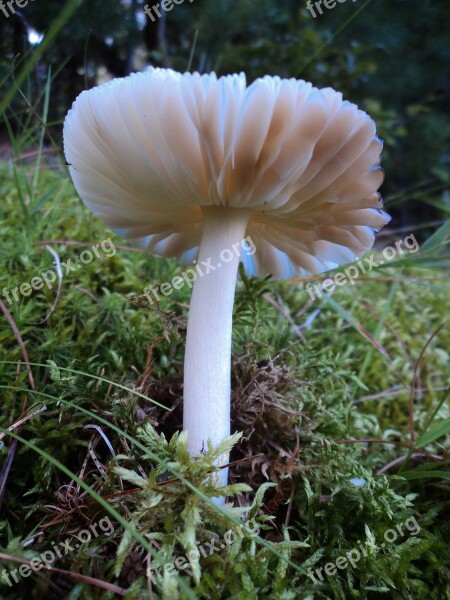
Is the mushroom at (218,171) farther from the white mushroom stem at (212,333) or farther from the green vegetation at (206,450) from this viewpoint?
the green vegetation at (206,450)

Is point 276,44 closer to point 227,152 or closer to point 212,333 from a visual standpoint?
point 227,152

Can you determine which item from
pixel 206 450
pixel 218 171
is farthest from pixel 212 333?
pixel 218 171

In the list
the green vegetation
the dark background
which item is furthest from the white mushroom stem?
the dark background

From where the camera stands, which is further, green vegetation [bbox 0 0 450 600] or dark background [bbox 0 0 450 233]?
dark background [bbox 0 0 450 233]

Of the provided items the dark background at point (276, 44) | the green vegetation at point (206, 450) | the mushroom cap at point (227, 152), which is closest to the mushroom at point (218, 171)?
the mushroom cap at point (227, 152)

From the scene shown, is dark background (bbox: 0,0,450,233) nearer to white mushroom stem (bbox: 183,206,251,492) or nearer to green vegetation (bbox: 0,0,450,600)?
green vegetation (bbox: 0,0,450,600)

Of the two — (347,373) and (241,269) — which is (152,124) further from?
(347,373)

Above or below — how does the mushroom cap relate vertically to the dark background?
below

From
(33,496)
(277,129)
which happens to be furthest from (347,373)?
(33,496)
